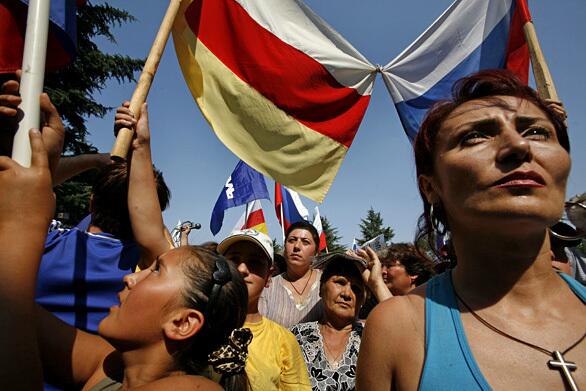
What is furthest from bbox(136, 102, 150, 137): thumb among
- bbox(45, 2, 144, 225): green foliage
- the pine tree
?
the pine tree

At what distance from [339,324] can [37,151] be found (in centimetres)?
244

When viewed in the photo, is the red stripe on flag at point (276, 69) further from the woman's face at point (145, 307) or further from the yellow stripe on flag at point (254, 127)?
the woman's face at point (145, 307)

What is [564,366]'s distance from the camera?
3.43 ft

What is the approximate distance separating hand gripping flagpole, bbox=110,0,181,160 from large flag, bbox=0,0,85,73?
1.27ft

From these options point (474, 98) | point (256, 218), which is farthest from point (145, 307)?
point (256, 218)

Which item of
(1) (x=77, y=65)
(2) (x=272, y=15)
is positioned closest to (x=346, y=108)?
(2) (x=272, y=15)

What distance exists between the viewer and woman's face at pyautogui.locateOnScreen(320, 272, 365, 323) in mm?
3096

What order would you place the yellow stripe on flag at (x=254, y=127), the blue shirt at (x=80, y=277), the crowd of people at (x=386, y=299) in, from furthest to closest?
the yellow stripe on flag at (x=254, y=127), the blue shirt at (x=80, y=277), the crowd of people at (x=386, y=299)

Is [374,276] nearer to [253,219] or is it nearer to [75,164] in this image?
[75,164]

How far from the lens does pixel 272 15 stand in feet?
11.8

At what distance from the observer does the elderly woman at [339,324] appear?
2.82 meters

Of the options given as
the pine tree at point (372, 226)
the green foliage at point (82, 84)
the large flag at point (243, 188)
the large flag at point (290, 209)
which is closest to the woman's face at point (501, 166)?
the large flag at point (243, 188)

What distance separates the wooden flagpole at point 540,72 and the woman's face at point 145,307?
219cm

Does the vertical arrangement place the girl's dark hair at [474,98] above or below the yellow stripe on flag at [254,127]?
below
